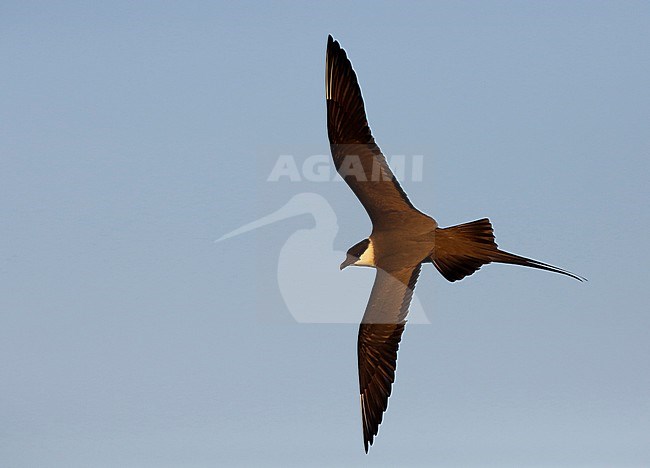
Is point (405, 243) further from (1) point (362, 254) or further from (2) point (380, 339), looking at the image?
(2) point (380, 339)

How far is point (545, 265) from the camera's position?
9.17 m

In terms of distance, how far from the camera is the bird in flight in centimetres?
1007

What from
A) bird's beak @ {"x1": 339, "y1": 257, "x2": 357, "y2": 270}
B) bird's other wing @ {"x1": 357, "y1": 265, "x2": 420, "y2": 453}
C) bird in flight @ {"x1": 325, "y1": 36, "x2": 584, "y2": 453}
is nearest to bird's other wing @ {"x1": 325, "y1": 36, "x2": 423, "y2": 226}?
bird in flight @ {"x1": 325, "y1": 36, "x2": 584, "y2": 453}

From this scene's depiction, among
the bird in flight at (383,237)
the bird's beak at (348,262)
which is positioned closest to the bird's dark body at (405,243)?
the bird in flight at (383,237)

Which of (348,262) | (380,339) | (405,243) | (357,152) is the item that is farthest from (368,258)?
(357,152)

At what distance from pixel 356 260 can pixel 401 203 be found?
0.92 m

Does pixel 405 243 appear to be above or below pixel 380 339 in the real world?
above

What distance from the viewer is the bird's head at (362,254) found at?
35.4 feet

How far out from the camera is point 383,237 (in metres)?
10.7

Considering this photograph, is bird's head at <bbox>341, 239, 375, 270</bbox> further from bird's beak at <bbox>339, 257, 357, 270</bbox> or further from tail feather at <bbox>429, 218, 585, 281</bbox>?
tail feather at <bbox>429, 218, 585, 281</bbox>

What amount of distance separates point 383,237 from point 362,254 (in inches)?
13.6

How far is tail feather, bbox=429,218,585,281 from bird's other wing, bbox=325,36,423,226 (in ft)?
1.94

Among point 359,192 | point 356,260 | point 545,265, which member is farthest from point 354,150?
point 545,265

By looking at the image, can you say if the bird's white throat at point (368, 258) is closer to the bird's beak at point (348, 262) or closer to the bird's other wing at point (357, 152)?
the bird's beak at point (348, 262)
